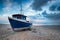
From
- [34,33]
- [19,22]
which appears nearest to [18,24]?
[19,22]

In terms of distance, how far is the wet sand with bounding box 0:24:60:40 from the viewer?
2.05 meters

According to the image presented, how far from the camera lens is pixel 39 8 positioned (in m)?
2.12

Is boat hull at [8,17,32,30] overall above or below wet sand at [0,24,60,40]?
above

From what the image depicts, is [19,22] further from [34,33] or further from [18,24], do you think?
[34,33]

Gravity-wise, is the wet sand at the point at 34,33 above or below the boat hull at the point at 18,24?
below

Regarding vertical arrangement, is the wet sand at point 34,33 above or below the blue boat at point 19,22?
below

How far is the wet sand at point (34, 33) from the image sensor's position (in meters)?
2.05

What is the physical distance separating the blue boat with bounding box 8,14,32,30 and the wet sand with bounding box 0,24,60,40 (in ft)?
0.28

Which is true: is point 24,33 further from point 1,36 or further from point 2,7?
point 2,7

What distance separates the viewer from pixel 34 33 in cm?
208

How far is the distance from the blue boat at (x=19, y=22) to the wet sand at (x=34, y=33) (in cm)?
8

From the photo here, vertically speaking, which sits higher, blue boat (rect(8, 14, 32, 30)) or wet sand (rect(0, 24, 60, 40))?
blue boat (rect(8, 14, 32, 30))

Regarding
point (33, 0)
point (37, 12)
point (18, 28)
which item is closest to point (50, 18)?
point (37, 12)

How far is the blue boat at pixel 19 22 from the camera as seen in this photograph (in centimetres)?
204
